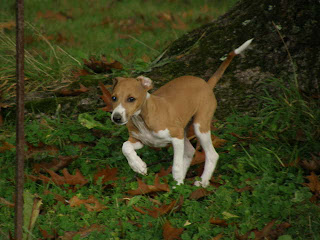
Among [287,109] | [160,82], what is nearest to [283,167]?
[287,109]

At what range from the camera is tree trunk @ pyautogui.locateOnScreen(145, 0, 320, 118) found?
4398 millimetres

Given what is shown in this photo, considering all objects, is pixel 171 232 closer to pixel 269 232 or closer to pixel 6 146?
pixel 269 232

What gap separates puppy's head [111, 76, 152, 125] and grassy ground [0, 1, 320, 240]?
625 millimetres

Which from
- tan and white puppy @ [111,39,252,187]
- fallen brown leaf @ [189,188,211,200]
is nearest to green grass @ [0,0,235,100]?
tan and white puppy @ [111,39,252,187]

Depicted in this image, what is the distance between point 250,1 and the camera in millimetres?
5023

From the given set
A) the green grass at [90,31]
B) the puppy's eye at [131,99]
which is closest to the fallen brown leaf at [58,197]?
the puppy's eye at [131,99]

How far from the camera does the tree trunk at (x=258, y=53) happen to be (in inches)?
173

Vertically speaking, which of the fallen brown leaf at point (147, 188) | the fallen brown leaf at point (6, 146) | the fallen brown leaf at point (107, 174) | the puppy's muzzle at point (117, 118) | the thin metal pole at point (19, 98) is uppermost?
the thin metal pole at point (19, 98)

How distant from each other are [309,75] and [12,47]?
140 inches

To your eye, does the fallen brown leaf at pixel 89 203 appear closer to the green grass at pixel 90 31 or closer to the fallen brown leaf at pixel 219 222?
the fallen brown leaf at pixel 219 222

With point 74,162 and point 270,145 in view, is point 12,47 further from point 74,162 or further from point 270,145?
point 270,145

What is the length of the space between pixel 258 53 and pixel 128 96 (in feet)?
6.20

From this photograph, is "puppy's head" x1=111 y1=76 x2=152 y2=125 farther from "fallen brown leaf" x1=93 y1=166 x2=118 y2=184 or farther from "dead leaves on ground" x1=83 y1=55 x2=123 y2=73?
"dead leaves on ground" x1=83 y1=55 x2=123 y2=73

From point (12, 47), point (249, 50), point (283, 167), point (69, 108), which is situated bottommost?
point (283, 167)
